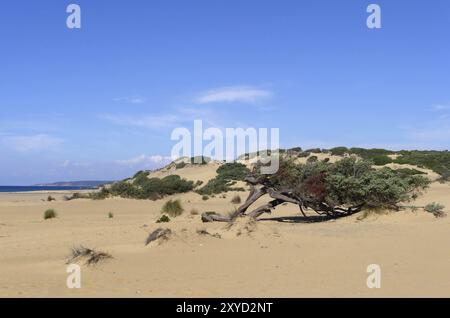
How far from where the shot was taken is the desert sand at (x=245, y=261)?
730 cm

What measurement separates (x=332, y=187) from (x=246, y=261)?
320 inches

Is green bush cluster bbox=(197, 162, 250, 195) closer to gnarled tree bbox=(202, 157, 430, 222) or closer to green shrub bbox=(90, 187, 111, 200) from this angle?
green shrub bbox=(90, 187, 111, 200)

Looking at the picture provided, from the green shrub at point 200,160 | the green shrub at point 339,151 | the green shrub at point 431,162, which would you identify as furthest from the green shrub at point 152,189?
the green shrub at point 339,151

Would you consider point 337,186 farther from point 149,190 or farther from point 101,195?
point 101,195

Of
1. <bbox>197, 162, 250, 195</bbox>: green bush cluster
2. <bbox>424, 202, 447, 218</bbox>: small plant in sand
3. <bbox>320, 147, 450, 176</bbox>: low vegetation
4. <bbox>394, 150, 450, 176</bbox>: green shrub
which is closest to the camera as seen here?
<bbox>424, 202, 447, 218</bbox>: small plant in sand

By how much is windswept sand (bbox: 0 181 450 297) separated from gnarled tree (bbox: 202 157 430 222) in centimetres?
120

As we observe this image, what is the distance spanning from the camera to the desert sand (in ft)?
24.0

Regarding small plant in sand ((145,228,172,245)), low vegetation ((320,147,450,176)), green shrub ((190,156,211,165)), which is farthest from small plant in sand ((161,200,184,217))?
green shrub ((190,156,211,165))

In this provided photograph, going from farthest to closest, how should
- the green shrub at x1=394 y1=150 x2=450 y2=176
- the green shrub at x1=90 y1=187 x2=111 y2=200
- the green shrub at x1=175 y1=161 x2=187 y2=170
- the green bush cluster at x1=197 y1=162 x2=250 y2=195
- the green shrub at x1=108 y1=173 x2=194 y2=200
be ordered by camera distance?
the green shrub at x1=175 y1=161 x2=187 y2=170 → the green shrub at x1=394 y1=150 x2=450 y2=176 → the green bush cluster at x1=197 y1=162 x2=250 y2=195 → the green shrub at x1=108 y1=173 x2=194 y2=200 → the green shrub at x1=90 y1=187 x2=111 y2=200

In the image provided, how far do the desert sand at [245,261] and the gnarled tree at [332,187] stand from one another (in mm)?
1091

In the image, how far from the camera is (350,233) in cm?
1289
